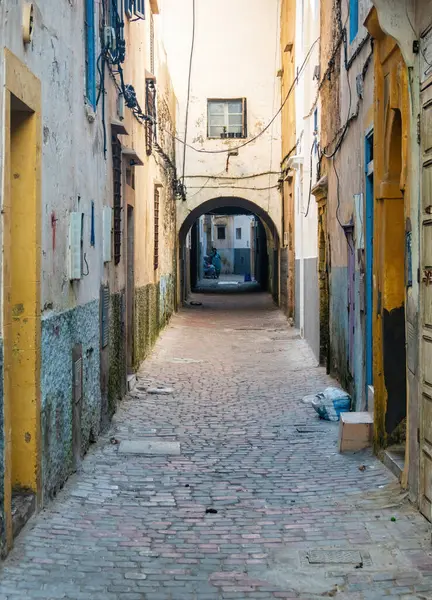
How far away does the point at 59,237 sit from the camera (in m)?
5.99

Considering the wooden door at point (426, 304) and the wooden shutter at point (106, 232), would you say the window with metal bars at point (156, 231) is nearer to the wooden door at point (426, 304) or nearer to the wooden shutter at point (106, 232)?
the wooden shutter at point (106, 232)

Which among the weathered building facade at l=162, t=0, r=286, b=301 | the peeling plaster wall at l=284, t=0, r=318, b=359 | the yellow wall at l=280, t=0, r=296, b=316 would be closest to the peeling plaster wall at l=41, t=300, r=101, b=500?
the peeling plaster wall at l=284, t=0, r=318, b=359

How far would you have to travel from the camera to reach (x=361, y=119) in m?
8.24

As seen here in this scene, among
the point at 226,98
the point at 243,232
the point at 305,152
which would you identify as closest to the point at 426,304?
the point at 305,152

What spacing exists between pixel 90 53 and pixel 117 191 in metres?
2.39

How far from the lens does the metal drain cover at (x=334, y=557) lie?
4.60 metres

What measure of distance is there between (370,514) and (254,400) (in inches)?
191

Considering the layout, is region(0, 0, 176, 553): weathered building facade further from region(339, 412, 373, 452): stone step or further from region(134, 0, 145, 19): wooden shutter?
region(339, 412, 373, 452): stone step

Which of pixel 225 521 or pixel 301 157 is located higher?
pixel 301 157

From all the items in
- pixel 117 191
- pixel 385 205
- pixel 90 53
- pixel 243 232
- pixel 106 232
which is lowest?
pixel 106 232

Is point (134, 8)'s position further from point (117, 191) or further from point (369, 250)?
point (369, 250)

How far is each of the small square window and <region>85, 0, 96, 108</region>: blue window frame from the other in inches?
611

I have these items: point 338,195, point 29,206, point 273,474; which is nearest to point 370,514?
point 273,474

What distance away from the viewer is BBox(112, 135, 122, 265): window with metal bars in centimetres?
928
